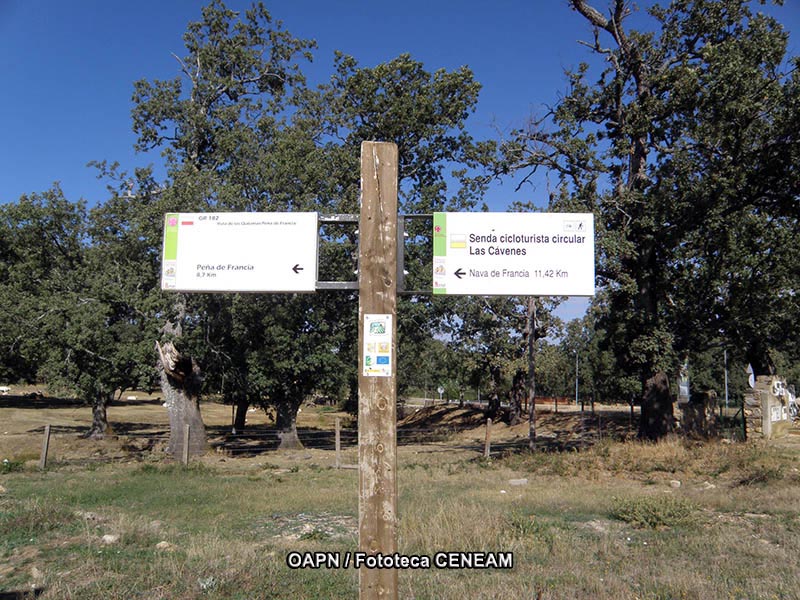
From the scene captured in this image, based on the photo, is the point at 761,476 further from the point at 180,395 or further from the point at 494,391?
the point at 494,391

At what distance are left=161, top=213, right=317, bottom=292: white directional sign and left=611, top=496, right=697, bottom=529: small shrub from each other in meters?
6.30

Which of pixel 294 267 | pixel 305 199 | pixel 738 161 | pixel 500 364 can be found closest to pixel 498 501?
pixel 294 267

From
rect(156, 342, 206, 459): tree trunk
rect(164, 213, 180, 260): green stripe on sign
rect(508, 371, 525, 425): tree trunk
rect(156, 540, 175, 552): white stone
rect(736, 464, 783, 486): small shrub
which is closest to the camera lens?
rect(164, 213, 180, 260): green stripe on sign

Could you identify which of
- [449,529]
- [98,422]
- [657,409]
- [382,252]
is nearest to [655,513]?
[449,529]

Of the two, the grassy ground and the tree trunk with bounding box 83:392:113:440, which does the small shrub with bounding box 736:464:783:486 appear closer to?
the grassy ground

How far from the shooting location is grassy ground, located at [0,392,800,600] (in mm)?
5645

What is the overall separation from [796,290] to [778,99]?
6903 millimetres

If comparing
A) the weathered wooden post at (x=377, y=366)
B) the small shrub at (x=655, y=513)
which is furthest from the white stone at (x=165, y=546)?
the small shrub at (x=655, y=513)

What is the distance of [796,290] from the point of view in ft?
63.3

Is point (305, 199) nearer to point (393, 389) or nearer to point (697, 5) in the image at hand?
point (697, 5)

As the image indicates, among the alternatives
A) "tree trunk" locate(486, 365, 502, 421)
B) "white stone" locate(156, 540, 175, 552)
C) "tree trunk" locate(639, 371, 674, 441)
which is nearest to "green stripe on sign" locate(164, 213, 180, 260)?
"white stone" locate(156, 540, 175, 552)

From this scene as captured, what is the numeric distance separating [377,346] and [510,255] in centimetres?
126

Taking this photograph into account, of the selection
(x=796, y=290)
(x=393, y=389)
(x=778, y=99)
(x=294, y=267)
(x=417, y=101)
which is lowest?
(x=393, y=389)

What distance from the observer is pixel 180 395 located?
70.1ft
